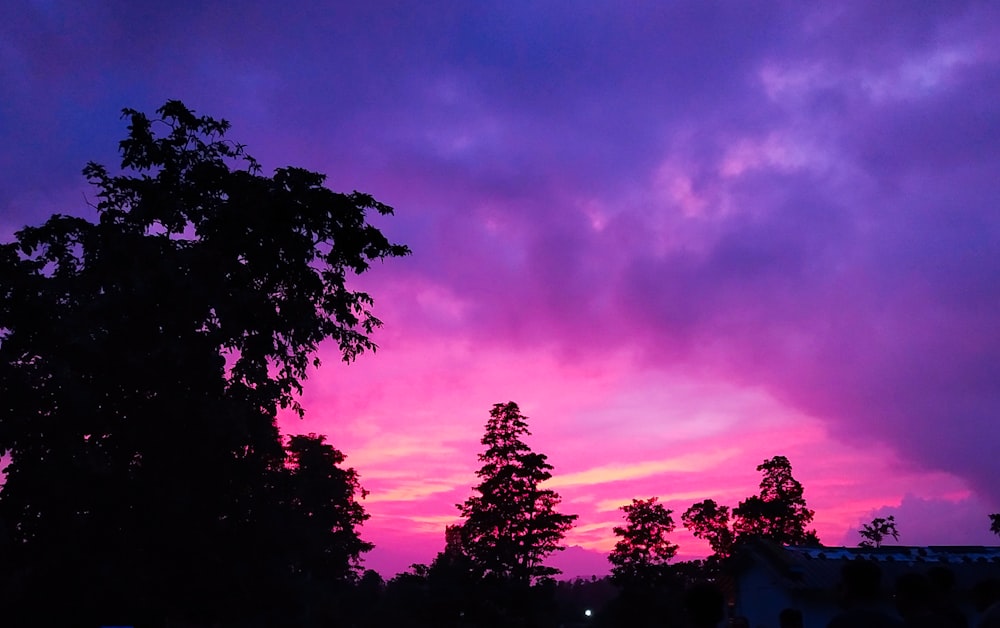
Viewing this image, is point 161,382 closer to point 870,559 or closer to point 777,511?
point 870,559

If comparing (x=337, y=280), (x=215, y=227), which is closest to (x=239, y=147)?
(x=215, y=227)

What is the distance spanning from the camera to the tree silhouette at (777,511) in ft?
243

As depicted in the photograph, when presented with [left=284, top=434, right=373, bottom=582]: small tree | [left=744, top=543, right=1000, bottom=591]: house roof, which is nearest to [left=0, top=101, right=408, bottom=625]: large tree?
[left=744, top=543, right=1000, bottom=591]: house roof

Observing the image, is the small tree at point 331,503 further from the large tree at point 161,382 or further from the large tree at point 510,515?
the large tree at point 161,382

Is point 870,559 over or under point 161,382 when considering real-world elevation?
under

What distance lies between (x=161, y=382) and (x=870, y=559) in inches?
993

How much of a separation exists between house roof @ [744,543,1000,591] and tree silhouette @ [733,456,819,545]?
122 feet

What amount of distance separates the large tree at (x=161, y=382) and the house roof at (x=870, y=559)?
55.4ft

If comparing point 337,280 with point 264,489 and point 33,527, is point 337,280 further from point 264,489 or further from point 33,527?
point 33,527

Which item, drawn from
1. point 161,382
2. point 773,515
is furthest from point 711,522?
point 161,382

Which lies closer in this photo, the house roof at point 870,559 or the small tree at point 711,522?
the house roof at point 870,559

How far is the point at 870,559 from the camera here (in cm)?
3180

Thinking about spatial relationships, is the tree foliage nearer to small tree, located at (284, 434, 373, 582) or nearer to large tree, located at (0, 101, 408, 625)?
small tree, located at (284, 434, 373, 582)

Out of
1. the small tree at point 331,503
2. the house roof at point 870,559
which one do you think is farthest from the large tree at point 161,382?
the small tree at point 331,503
